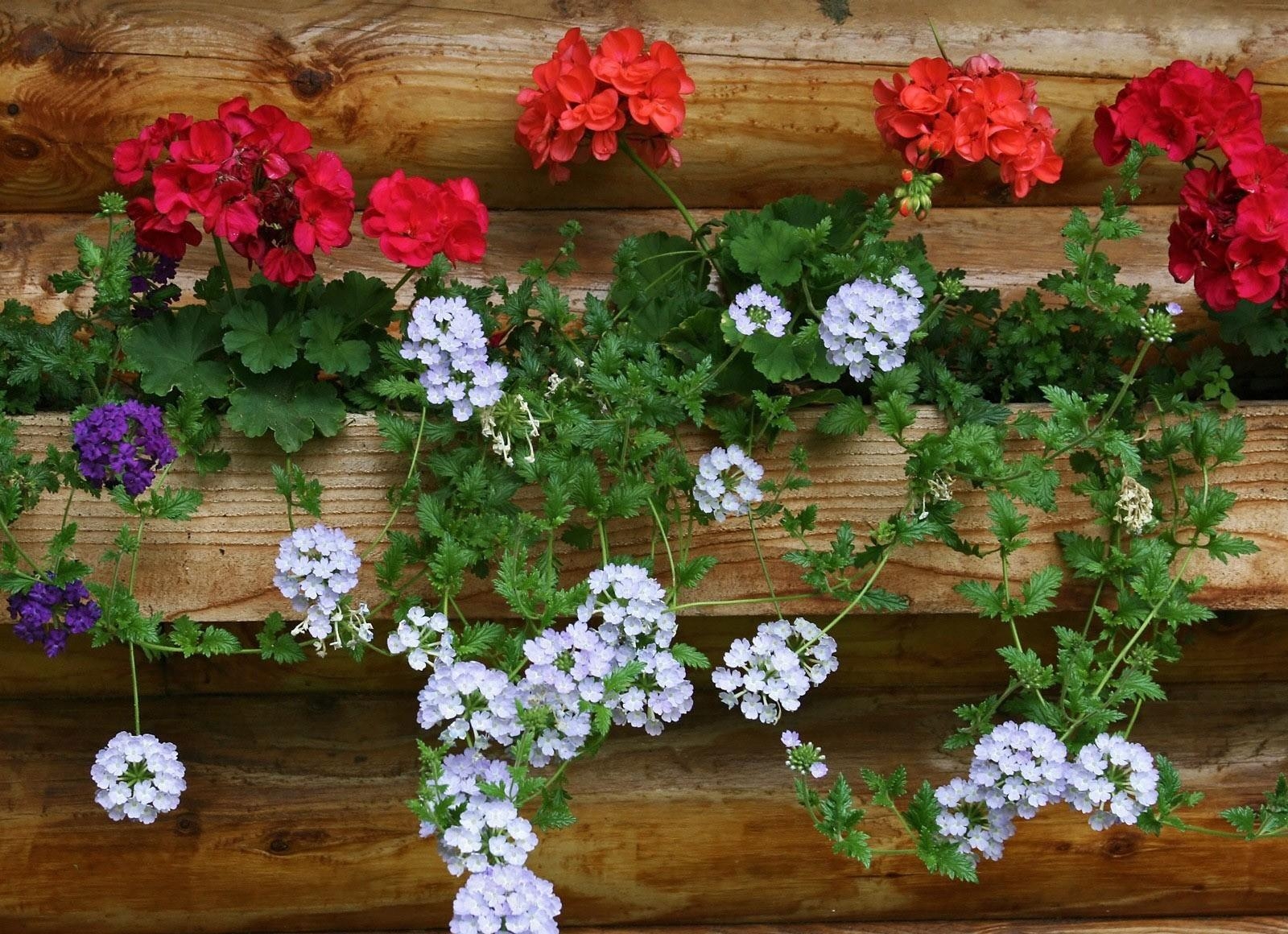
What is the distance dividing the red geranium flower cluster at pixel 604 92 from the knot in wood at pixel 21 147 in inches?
26.7

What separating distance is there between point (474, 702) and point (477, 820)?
12 cm

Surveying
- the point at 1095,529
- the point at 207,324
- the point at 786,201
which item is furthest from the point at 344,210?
the point at 1095,529

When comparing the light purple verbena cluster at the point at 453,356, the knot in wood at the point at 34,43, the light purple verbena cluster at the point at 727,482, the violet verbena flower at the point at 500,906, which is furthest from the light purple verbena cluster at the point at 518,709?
the knot in wood at the point at 34,43

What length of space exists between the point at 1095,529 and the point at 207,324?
108 centimetres

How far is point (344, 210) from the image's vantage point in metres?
1.44

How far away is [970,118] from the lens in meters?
1.56

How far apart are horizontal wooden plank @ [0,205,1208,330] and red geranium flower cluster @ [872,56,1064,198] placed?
0.21 m

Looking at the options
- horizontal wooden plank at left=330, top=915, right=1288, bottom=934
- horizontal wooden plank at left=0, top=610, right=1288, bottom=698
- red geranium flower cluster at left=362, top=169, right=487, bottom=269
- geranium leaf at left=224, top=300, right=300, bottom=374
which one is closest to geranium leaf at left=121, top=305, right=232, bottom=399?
geranium leaf at left=224, top=300, right=300, bottom=374

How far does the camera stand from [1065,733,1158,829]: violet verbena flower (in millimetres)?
1329

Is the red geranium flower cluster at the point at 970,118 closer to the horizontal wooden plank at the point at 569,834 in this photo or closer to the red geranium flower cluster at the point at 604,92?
the red geranium flower cluster at the point at 604,92

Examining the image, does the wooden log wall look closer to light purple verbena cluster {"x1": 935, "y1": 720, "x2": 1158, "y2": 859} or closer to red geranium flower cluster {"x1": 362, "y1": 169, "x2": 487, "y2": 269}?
red geranium flower cluster {"x1": 362, "y1": 169, "x2": 487, "y2": 269}

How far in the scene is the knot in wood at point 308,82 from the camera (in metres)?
1.72

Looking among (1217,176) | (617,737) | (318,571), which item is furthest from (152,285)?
(1217,176)

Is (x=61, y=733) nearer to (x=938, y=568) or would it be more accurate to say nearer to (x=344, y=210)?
(x=344, y=210)
